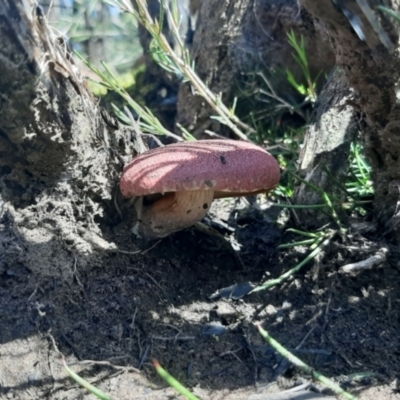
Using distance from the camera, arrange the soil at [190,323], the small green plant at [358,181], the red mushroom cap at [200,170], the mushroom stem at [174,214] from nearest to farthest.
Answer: the soil at [190,323] < the red mushroom cap at [200,170] < the mushroom stem at [174,214] < the small green plant at [358,181]

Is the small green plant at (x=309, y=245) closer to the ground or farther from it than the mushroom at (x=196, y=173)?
closer to the ground

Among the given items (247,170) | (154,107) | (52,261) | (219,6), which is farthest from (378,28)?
(154,107)

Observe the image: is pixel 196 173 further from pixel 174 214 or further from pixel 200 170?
pixel 174 214

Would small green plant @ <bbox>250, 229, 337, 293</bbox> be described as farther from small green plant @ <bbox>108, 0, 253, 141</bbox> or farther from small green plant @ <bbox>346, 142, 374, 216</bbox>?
small green plant @ <bbox>108, 0, 253, 141</bbox>

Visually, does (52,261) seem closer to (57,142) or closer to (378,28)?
(57,142)

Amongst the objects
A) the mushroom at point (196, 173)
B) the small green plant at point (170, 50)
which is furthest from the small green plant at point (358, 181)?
the small green plant at point (170, 50)

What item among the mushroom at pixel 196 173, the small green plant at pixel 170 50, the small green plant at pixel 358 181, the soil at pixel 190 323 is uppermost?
the small green plant at pixel 170 50

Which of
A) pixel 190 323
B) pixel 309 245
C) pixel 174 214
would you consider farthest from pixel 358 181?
pixel 190 323

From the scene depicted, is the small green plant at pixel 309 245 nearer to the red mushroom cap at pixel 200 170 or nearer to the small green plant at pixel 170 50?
the red mushroom cap at pixel 200 170
